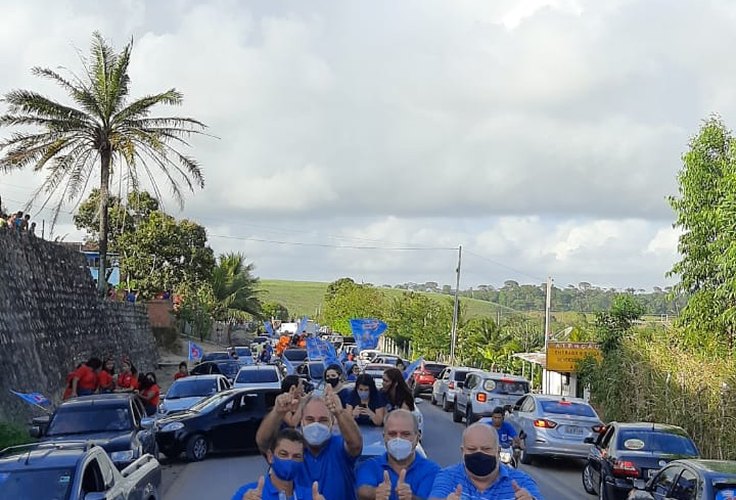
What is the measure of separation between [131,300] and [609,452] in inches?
1345

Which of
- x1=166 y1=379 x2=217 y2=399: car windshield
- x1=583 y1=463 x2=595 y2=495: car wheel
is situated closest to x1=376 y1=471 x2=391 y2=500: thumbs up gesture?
x1=583 y1=463 x2=595 y2=495: car wheel

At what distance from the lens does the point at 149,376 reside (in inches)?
760

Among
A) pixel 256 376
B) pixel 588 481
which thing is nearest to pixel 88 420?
pixel 588 481

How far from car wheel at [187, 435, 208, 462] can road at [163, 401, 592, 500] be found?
0.53 ft

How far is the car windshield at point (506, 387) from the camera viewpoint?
26.6 m

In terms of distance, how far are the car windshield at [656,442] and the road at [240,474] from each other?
2.04 m

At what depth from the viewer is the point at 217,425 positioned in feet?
63.0

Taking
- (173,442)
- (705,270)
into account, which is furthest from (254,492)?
(705,270)

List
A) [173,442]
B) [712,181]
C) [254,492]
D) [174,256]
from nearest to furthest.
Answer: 1. [254,492]
2. [173,442]
3. [712,181]
4. [174,256]

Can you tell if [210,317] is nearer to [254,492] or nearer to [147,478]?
[147,478]

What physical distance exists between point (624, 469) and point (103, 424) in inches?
294

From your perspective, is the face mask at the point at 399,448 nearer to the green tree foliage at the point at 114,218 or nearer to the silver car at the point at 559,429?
the silver car at the point at 559,429

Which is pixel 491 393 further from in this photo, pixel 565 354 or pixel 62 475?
pixel 62 475

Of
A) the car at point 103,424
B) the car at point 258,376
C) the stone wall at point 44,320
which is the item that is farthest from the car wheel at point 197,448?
the car at point 258,376
